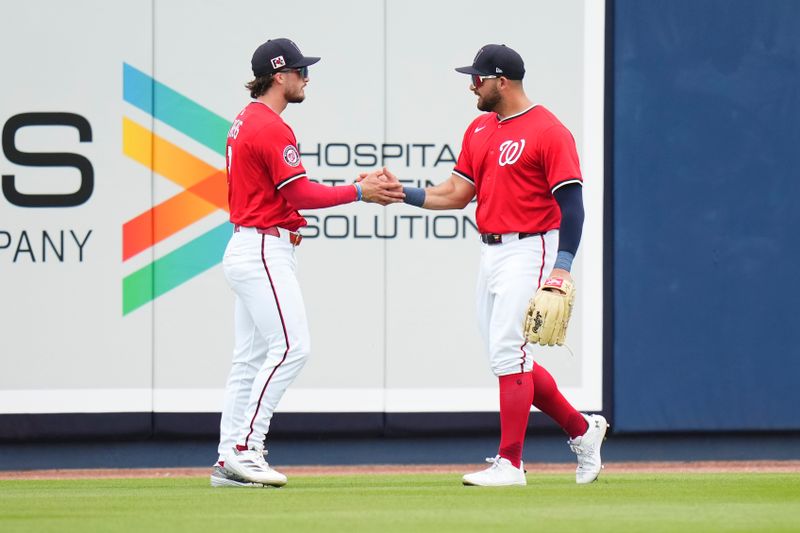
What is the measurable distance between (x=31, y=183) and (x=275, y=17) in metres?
1.61

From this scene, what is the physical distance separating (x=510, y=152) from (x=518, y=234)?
1.12 feet

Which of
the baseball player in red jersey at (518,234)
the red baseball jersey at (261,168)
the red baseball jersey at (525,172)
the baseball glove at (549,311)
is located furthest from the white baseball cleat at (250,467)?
the red baseball jersey at (525,172)

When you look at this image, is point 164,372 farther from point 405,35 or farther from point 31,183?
point 405,35

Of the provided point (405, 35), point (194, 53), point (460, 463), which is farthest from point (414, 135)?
point (460, 463)

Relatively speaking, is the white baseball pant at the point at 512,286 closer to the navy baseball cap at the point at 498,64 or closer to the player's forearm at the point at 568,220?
the player's forearm at the point at 568,220

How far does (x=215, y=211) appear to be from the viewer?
793cm

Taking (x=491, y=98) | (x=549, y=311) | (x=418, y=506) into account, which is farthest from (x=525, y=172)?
(x=418, y=506)

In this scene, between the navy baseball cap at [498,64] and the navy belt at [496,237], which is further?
the navy baseball cap at [498,64]

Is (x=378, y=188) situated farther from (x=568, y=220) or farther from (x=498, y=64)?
(x=568, y=220)

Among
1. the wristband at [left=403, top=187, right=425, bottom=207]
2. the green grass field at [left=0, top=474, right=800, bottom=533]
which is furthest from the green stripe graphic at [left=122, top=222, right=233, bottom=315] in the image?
the wristband at [left=403, top=187, right=425, bottom=207]

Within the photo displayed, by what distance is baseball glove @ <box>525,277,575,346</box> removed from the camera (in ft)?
18.8

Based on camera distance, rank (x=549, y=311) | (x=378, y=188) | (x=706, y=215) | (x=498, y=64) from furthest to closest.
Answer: (x=706, y=215), (x=378, y=188), (x=498, y=64), (x=549, y=311)

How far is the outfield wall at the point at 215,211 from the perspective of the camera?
785 centimetres

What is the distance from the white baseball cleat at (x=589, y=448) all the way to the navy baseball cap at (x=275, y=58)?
6.45ft
